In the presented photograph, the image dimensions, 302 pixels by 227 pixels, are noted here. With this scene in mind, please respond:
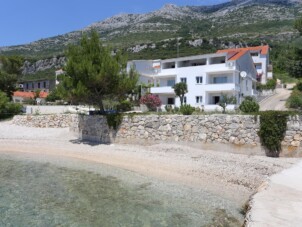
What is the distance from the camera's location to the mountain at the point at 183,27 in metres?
127

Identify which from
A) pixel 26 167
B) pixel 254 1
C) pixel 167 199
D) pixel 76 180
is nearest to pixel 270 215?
pixel 167 199

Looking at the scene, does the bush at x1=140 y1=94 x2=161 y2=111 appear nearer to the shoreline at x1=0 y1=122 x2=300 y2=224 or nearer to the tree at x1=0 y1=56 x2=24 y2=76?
the shoreline at x1=0 y1=122 x2=300 y2=224

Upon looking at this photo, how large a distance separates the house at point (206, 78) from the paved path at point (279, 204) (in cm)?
2918

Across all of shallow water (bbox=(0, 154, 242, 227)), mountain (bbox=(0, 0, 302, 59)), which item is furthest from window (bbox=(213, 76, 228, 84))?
mountain (bbox=(0, 0, 302, 59))

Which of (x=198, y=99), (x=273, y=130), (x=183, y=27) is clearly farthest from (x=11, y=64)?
(x=183, y=27)

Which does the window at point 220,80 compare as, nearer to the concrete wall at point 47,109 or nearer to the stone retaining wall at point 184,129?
the concrete wall at point 47,109

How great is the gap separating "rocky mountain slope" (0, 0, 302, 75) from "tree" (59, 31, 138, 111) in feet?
272

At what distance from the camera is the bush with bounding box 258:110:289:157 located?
19.3 m

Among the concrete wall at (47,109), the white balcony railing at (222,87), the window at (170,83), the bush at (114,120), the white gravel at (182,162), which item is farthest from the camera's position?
the window at (170,83)

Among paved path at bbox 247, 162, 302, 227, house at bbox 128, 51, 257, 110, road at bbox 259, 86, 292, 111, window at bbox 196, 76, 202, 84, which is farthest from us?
window at bbox 196, 76, 202, 84

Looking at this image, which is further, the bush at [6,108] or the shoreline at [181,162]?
the bush at [6,108]

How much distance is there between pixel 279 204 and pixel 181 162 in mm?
9482

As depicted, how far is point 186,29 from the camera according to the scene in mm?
142625

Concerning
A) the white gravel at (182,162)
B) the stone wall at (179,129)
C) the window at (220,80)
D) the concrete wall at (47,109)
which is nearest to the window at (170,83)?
the window at (220,80)
